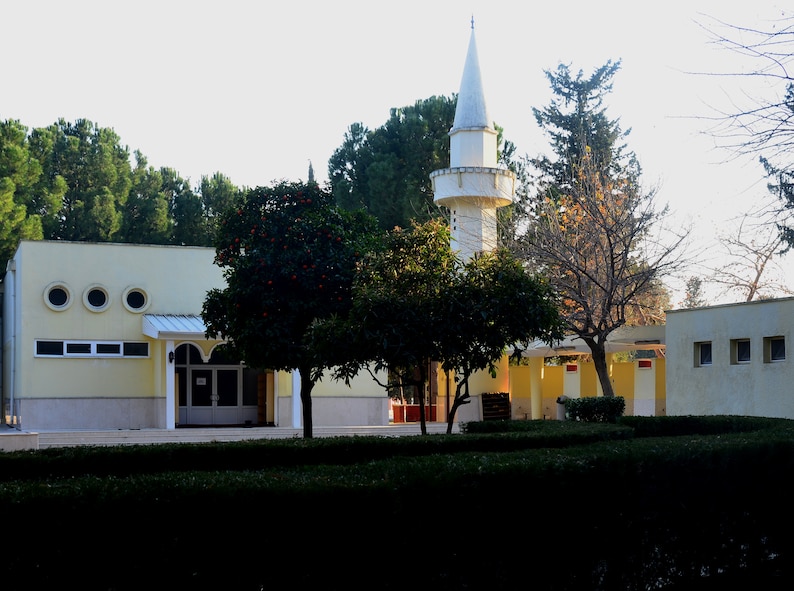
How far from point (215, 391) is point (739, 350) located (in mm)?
16401

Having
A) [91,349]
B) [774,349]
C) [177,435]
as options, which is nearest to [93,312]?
[91,349]

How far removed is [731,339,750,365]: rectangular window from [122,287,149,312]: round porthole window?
16.7 meters

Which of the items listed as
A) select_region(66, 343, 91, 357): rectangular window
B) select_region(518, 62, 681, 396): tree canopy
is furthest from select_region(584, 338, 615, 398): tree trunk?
select_region(66, 343, 91, 357): rectangular window

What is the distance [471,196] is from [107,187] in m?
24.5

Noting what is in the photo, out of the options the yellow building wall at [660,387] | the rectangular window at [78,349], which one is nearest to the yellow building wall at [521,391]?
the yellow building wall at [660,387]

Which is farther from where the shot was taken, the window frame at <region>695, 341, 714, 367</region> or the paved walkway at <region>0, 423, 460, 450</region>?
the paved walkway at <region>0, 423, 460, 450</region>

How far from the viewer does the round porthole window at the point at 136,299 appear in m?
29.5

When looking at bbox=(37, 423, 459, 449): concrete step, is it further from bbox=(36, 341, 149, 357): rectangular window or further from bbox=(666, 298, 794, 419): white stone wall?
bbox=(666, 298, 794, 419): white stone wall

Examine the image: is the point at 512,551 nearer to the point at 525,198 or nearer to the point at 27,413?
the point at 27,413

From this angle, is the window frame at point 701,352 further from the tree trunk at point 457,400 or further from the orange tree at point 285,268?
the tree trunk at point 457,400

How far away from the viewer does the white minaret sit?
31.8 metres

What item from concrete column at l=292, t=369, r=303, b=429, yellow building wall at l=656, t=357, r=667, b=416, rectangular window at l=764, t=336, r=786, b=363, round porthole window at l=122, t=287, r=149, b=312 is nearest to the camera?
rectangular window at l=764, t=336, r=786, b=363

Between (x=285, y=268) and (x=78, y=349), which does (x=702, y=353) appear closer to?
(x=285, y=268)

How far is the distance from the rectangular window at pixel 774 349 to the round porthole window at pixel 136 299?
17.5 m
